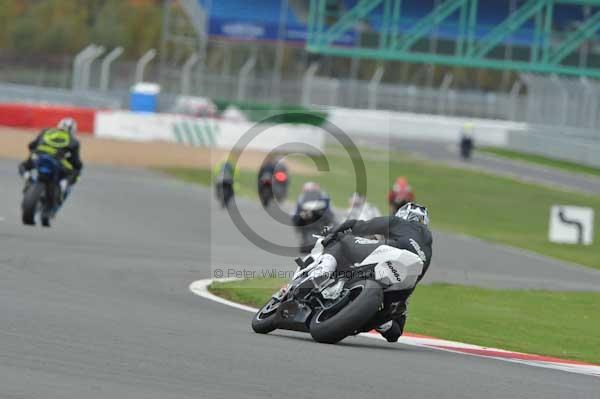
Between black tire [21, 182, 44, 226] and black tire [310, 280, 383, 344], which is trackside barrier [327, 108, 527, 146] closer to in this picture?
black tire [21, 182, 44, 226]

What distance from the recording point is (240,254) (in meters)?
17.9

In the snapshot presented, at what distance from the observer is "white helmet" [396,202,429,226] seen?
31.9ft

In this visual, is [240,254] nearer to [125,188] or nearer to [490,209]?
[125,188]

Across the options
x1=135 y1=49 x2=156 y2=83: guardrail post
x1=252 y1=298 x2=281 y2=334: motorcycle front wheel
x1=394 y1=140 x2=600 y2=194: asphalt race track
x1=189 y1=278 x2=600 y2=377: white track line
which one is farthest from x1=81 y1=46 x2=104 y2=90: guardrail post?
x1=252 y1=298 x2=281 y2=334: motorcycle front wheel

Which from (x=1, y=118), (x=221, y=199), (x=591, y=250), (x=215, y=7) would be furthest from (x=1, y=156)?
(x=215, y=7)

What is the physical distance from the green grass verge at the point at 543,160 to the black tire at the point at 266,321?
40.5 meters

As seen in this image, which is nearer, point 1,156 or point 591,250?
point 591,250

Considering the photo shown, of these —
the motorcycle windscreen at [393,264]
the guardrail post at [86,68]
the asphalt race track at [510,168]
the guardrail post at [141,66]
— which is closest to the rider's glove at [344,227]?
the motorcycle windscreen at [393,264]

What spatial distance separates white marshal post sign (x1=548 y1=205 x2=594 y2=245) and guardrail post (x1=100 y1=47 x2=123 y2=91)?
26282mm

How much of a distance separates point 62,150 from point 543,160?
123ft

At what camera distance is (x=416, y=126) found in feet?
204

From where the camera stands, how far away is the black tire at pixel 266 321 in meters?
9.51

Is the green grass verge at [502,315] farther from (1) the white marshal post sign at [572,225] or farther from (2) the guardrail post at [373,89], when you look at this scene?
(2) the guardrail post at [373,89]

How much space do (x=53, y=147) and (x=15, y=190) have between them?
290 inches
